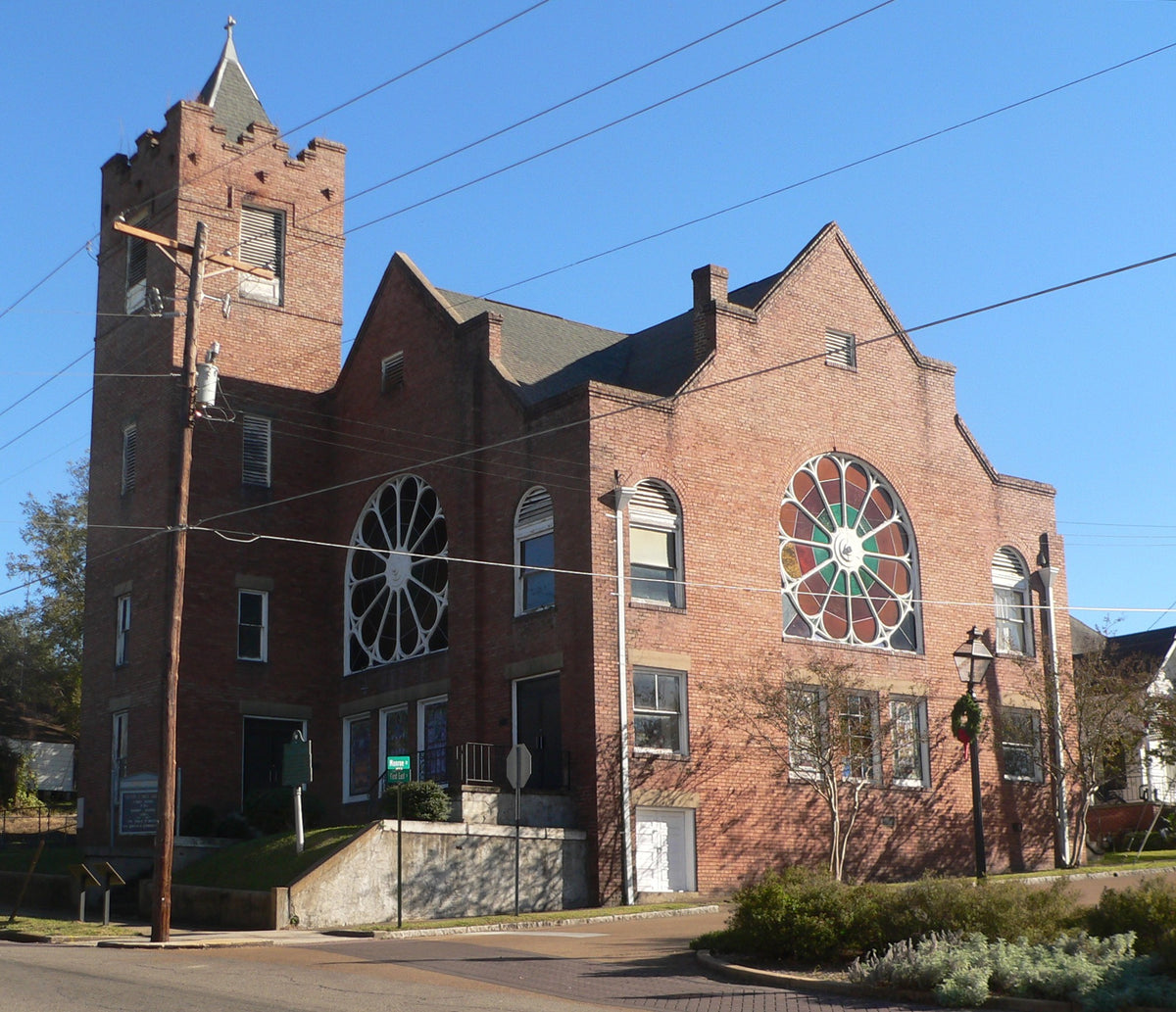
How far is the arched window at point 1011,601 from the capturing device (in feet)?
114

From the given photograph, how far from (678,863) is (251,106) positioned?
76.2 feet

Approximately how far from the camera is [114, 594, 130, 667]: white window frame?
116 feet

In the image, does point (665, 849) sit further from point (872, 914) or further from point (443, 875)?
point (872, 914)

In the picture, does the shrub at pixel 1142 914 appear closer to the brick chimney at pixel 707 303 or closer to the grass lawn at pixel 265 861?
the grass lawn at pixel 265 861

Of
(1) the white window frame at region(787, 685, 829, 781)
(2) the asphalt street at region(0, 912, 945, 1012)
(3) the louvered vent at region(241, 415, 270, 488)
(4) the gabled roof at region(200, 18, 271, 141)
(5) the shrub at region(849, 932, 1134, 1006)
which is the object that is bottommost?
(2) the asphalt street at region(0, 912, 945, 1012)

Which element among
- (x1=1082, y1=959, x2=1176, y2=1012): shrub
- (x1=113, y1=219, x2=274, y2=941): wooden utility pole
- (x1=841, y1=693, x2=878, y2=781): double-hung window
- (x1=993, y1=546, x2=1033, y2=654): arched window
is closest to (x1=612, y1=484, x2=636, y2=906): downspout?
(x1=841, y1=693, x2=878, y2=781): double-hung window

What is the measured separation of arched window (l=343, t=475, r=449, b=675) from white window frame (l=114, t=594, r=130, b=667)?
5238 millimetres

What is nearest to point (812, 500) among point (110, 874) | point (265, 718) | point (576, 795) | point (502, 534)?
point (502, 534)

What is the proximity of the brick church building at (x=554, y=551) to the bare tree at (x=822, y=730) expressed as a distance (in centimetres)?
13

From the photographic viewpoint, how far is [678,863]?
2789 centimetres

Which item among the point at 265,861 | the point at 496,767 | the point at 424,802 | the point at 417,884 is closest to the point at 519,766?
the point at 424,802

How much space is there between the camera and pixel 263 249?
37.3 meters

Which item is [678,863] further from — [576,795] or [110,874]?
[110,874]

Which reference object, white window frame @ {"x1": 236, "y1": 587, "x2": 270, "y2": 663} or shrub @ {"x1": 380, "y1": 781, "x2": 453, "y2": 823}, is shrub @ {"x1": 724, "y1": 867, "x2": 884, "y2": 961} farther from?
white window frame @ {"x1": 236, "y1": 587, "x2": 270, "y2": 663}
